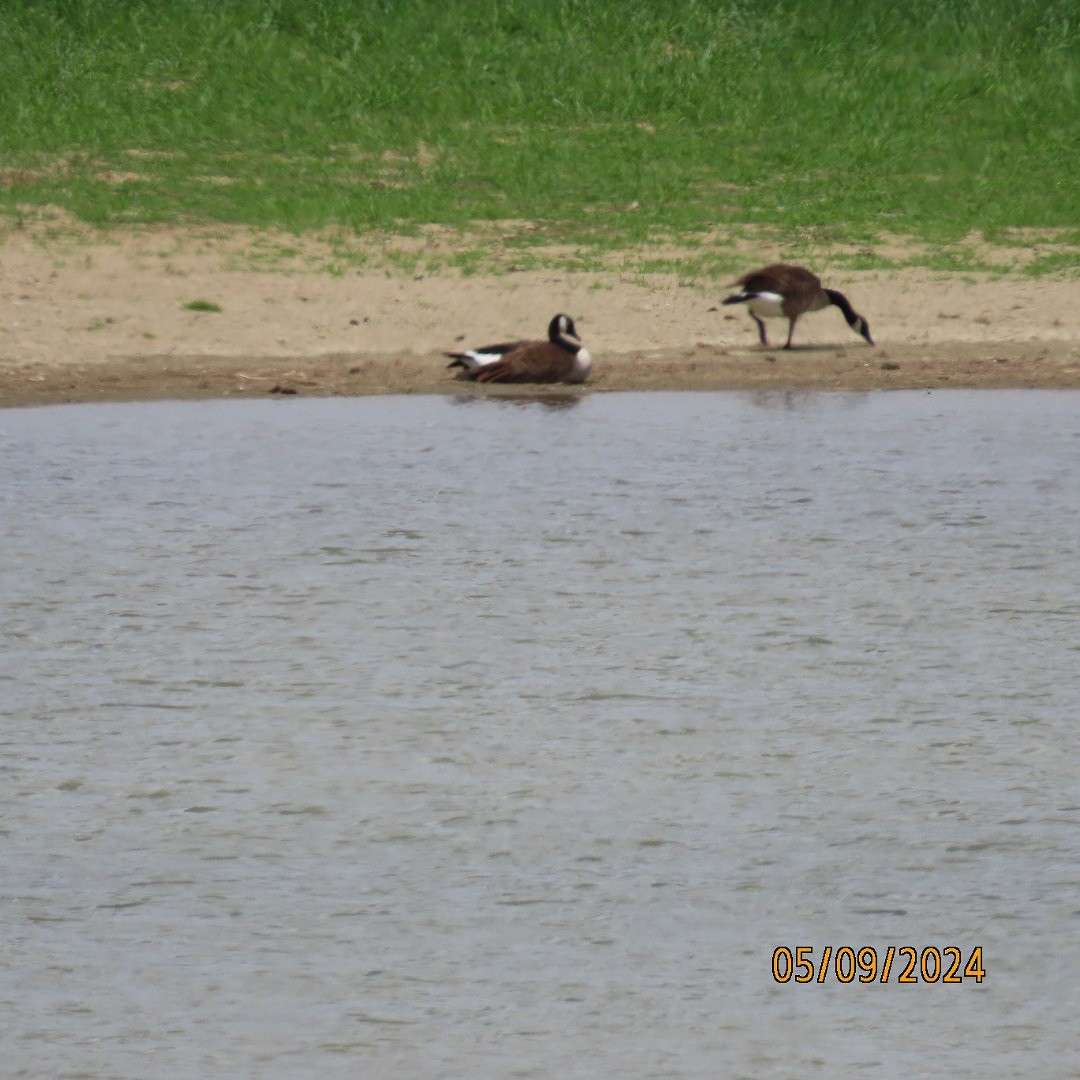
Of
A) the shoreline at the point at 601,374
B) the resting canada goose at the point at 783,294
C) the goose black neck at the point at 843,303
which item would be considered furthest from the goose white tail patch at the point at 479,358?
the goose black neck at the point at 843,303

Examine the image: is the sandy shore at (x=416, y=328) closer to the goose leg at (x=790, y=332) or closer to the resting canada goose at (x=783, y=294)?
the goose leg at (x=790, y=332)

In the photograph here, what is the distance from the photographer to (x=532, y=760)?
22.1ft

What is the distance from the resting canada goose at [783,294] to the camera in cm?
1462

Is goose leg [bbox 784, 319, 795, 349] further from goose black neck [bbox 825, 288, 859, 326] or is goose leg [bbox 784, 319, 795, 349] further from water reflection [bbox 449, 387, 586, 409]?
water reflection [bbox 449, 387, 586, 409]

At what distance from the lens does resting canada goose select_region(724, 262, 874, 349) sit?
576 inches

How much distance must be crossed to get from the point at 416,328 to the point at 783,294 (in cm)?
244

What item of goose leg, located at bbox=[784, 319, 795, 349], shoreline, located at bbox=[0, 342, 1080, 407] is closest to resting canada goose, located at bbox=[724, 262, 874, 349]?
goose leg, located at bbox=[784, 319, 795, 349]

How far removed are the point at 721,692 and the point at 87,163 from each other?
1208 cm

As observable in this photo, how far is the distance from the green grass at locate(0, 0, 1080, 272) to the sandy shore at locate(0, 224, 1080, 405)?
709 mm

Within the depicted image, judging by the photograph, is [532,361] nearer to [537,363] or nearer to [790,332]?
[537,363]

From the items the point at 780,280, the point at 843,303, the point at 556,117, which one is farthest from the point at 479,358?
the point at 556,117

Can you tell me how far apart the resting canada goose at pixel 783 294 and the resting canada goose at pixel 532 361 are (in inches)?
48.8

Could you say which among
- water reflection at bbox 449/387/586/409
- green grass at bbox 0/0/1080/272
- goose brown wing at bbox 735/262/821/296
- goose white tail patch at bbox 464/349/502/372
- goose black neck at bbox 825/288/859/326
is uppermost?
green grass at bbox 0/0/1080/272

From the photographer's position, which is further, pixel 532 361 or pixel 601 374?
pixel 601 374
